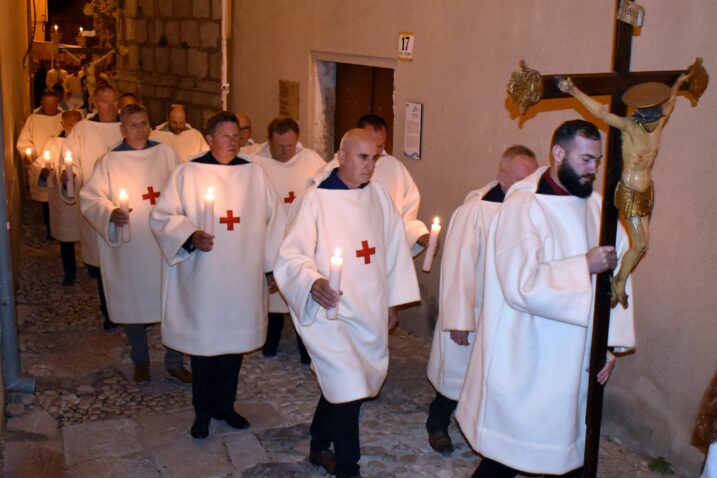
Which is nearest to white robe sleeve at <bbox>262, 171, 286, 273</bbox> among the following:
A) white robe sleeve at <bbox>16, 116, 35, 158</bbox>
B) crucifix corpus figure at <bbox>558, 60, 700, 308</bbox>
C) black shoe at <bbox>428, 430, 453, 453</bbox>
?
black shoe at <bbox>428, 430, 453, 453</bbox>

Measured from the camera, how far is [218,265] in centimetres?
587

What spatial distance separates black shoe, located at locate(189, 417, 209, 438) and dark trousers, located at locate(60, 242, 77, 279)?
4320mm

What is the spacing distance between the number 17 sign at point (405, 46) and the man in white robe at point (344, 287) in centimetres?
305

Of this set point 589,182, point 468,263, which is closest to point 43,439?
point 468,263

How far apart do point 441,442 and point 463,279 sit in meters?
1.12

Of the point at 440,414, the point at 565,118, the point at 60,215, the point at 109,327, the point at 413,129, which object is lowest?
the point at 109,327

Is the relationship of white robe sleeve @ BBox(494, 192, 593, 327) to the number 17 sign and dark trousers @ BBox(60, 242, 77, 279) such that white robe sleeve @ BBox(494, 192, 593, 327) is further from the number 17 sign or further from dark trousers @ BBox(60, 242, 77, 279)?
dark trousers @ BBox(60, 242, 77, 279)

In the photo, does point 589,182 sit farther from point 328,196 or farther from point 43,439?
point 43,439

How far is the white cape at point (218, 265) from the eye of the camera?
5.83 meters

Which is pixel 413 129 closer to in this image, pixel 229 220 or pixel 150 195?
pixel 150 195

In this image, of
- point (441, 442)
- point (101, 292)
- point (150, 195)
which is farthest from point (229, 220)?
point (101, 292)

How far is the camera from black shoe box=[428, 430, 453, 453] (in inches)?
228

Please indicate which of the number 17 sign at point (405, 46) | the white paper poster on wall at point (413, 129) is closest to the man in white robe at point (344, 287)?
the white paper poster on wall at point (413, 129)

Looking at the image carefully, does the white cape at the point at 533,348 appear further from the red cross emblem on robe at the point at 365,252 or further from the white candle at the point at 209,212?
the white candle at the point at 209,212
